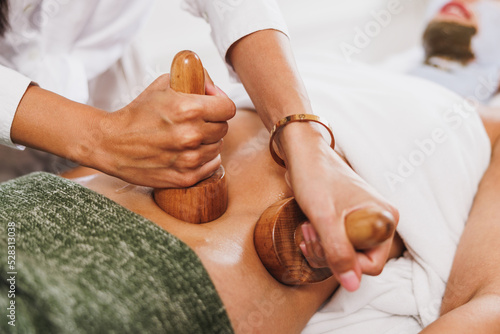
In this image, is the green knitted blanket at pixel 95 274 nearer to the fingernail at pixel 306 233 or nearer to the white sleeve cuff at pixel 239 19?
the fingernail at pixel 306 233

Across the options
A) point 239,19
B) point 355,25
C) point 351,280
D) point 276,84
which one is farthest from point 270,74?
point 355,25

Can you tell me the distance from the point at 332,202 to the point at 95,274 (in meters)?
0.27

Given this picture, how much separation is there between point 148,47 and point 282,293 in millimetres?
1312

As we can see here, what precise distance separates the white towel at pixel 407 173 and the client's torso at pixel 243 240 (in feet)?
0.27

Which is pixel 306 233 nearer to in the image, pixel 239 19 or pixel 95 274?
pixel 95 274

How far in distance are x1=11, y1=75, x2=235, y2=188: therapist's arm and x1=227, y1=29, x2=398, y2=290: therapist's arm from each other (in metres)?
A: 0.09

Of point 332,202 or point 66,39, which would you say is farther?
point 66,39

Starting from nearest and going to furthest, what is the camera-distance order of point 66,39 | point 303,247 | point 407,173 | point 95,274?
point 95,274, point 303,247, point 407,173, point 66,39

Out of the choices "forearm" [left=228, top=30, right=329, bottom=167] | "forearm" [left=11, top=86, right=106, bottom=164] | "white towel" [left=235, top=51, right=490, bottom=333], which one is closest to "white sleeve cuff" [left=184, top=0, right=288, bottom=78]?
"forearm" [left=228, top=30, right=329, bottom=167]

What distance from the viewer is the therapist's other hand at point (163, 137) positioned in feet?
1.90

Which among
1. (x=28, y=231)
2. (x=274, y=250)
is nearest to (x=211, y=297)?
(x=274, y=250)

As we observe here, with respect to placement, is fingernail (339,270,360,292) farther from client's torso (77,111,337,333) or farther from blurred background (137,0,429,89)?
blurred background (137,0,429,89)

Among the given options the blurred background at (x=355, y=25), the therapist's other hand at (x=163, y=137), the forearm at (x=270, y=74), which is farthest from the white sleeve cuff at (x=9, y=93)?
the blurred background at (x=355, y=25)

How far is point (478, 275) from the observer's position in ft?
2.29
